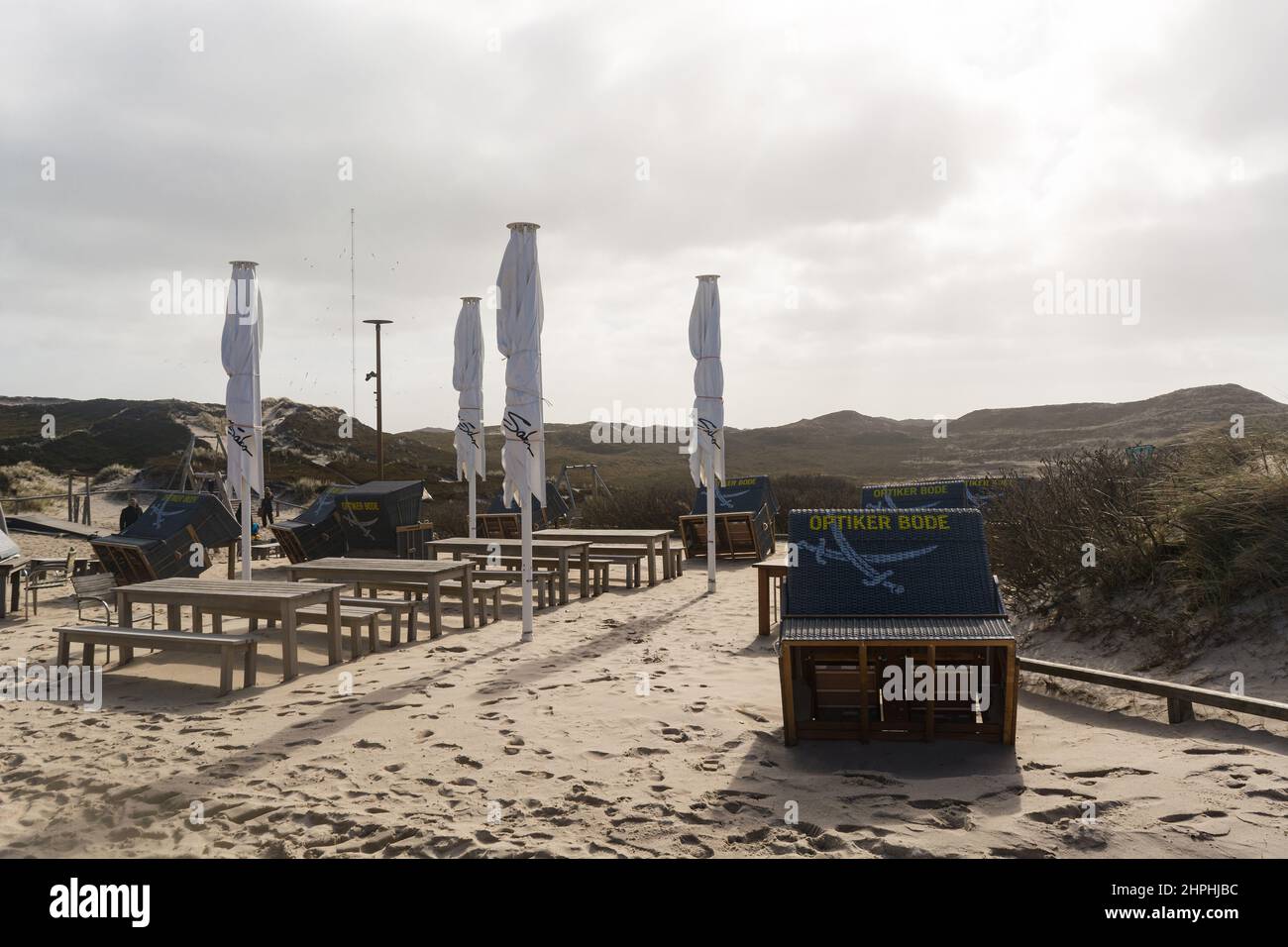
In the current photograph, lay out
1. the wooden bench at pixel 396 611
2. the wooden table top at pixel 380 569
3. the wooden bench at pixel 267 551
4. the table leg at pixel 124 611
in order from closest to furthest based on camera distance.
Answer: the table leg at pixel 124 611 → the wooden bench at pixel 396 611 → the wooden table top at pixel 380 569 → the wooden bench at pixel 267 551

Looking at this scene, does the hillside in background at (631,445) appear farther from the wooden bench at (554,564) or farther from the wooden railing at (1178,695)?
the wooden bench at (554,564)

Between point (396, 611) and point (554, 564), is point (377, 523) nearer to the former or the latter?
point (554, 564)

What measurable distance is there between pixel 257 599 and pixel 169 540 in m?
5.01

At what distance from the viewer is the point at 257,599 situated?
6332mm

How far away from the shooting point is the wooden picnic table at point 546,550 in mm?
9922

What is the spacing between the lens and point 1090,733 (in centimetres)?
461

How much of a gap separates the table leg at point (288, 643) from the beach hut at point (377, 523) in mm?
6446

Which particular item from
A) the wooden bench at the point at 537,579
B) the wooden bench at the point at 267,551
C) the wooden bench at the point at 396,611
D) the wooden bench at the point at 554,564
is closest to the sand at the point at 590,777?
the wooden bench at the point at 396,611

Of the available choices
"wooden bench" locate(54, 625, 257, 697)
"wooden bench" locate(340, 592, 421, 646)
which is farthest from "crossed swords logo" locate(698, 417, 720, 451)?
"wooden bench" locate(54, 625, 257, 697)

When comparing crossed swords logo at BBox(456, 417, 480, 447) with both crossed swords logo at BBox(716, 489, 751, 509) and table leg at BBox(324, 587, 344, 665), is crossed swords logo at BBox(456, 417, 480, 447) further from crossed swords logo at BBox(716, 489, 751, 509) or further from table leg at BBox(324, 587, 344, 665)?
table leg at BBox(324, 587, 344, 665)

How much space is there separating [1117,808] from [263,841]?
3.45m

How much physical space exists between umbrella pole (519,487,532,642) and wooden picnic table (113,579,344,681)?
5.38ft

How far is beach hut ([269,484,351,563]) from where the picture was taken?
12641 millimetres
